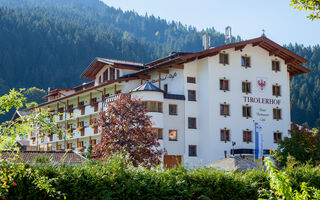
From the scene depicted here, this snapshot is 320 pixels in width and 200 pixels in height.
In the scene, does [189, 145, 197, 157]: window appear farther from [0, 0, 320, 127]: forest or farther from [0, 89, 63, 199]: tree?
[0, 0, 320, 127]: forest

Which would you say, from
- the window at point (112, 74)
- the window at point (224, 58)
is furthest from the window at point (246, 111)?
the window at point (112, 74)

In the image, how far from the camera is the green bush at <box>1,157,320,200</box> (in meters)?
14.2

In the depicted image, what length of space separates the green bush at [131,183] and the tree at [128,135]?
13.1m

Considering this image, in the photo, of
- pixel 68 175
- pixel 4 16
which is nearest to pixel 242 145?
pixel 68 175

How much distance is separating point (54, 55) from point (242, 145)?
109 m

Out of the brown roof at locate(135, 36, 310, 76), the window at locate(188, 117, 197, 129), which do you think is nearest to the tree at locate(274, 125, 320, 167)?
the window at locate(188, 117, 197, 129)

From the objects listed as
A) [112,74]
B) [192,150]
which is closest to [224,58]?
[192,150]

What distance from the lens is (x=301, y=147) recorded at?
37.7 metres

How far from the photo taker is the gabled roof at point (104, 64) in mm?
50062

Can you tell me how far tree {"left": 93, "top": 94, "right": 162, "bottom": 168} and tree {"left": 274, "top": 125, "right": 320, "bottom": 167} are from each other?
10423 mm

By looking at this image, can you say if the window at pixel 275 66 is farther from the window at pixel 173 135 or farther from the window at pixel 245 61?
the window at pixel 173 135

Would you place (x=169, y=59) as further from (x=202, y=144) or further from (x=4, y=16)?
(x=4, y=16)

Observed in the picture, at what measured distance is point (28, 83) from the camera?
136m

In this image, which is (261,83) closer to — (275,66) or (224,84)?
(275,66)
